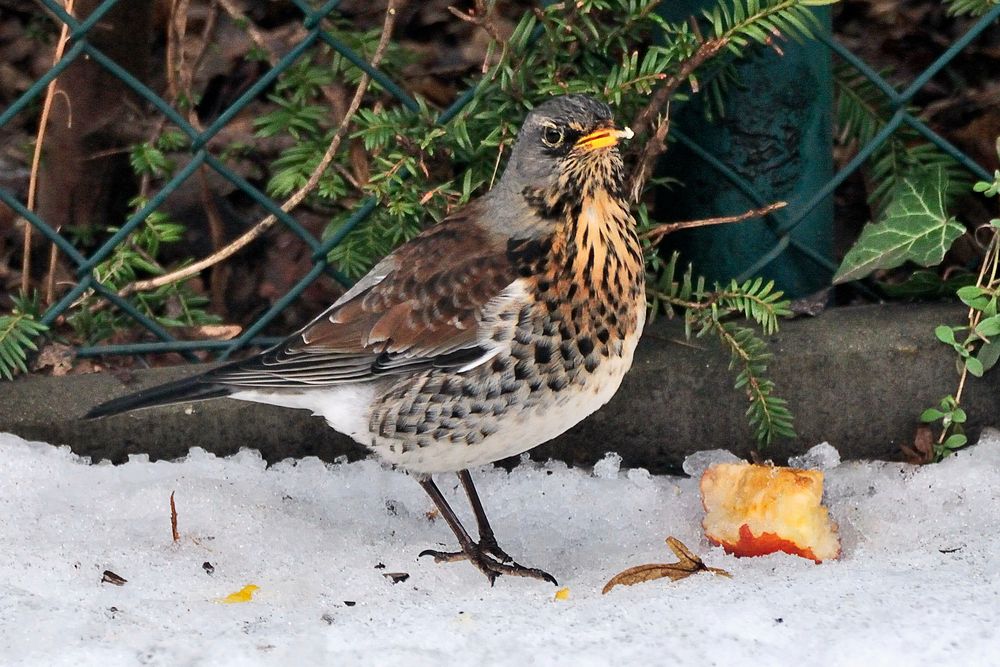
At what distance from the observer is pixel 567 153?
124 inches

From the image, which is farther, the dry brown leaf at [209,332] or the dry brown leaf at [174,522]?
the dry brown leaf at [209,332]

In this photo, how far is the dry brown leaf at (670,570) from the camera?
305 cm

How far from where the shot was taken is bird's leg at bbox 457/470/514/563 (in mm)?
3320

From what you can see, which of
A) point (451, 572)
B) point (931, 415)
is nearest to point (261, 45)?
point (451, 572)

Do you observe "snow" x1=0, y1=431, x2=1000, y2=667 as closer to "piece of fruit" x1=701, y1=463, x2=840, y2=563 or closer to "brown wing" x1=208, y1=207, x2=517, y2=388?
"piece of fruit" x1=701, y1=463, x2=840, y2=563

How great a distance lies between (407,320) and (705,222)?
0.85 metres

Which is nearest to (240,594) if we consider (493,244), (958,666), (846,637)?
(493,244)

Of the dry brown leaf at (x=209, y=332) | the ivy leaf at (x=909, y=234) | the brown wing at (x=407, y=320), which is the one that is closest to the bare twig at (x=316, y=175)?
the dry brown leaf at (x=209, y=332)

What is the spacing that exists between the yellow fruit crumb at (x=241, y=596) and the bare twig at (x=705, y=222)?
1.34 m

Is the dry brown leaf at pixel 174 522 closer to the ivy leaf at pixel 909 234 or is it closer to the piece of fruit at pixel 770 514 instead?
the piece of fruit at pixel 770 514

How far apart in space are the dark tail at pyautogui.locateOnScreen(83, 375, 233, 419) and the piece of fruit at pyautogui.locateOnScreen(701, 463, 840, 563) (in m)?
1.21

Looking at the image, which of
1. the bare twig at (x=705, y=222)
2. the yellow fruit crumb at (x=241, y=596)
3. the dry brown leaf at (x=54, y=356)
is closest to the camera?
the yellow fruit crumb at (x=241, y=596)

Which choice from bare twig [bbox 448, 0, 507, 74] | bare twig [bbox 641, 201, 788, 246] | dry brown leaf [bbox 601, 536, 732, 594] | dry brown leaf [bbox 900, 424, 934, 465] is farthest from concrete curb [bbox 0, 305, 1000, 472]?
bare twig [bbox 448, 0, 507, 74]

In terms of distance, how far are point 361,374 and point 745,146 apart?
121 centimetres
